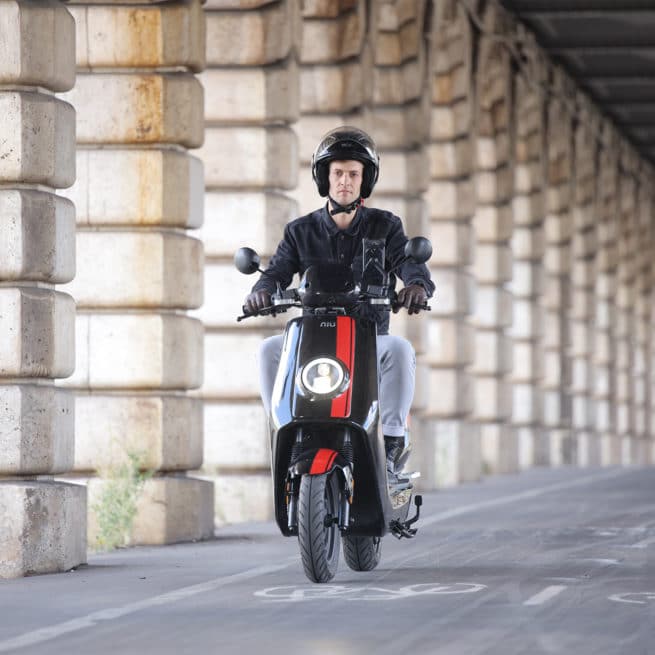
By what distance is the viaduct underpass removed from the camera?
968 centimetres

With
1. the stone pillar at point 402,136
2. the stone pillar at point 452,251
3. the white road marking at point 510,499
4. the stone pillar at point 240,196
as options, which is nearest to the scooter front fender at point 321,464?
the white road marking at point 510,499

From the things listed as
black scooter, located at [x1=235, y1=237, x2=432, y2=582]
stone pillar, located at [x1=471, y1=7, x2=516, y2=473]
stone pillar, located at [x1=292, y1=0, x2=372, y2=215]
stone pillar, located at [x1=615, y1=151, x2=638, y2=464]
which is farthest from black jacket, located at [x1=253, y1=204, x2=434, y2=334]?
stone pillar, located at [x1=615, y1=151, x2=638, y2=464]

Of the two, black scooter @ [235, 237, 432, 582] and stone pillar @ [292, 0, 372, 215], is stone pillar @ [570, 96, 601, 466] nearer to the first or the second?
stone pillar @ [292, 0, 372, 215]

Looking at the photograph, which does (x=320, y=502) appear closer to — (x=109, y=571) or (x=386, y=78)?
(x=109, y=571)

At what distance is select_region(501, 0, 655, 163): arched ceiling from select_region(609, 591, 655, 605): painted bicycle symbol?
777 inches

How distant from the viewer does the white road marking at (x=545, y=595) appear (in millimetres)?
7836

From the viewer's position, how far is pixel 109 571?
9789 mm

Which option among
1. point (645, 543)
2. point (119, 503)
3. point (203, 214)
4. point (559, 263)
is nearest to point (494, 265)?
point (559, 263)

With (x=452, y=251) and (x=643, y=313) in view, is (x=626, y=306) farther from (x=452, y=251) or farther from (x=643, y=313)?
(x=452, y=251)

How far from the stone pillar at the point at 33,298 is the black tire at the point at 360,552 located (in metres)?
1.38

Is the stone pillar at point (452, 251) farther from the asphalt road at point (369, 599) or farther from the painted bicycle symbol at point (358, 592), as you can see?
the painted bicycle symbol at point (358, 592)

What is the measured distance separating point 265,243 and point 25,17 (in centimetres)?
516

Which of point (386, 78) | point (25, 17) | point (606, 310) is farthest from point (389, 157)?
point (606, 310)

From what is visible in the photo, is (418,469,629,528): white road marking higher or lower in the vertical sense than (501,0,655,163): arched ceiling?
lower
